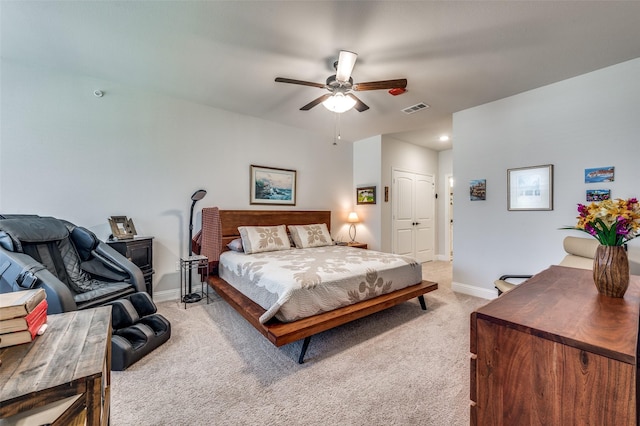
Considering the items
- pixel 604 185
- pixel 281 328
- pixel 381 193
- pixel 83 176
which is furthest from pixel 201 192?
pixel 604 185

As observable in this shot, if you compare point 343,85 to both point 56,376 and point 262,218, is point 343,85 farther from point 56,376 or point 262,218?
point 56,376

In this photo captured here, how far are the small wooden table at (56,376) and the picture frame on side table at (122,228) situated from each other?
2282 mm

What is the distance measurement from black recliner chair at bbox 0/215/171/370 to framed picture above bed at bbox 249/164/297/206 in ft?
6.77

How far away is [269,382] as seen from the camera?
1.85 m

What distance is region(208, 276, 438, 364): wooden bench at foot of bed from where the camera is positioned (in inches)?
78.0

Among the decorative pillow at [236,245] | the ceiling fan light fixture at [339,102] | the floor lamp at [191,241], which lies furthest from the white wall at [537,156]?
the floor lamp at [191,241]

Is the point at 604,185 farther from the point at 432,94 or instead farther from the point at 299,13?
the point at 299,13

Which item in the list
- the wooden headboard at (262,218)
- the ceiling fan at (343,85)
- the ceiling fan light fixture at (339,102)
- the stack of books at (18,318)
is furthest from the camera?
the wooden headboard at (262,218)

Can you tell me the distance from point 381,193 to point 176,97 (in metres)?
3.69

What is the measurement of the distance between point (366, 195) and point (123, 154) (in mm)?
3971

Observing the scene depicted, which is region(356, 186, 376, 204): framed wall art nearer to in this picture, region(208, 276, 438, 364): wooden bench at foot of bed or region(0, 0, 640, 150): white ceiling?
region(0, 0, 640, 150): white ceiling

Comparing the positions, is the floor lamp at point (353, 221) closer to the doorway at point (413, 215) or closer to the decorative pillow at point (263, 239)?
the doorway at point (413, 215)

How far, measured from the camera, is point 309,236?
416 cm

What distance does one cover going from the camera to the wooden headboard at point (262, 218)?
3.88 meters
